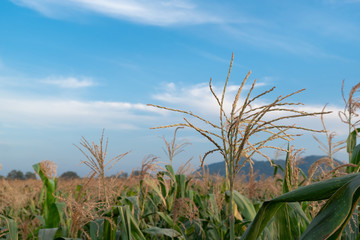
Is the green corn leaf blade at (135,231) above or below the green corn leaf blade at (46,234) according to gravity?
above

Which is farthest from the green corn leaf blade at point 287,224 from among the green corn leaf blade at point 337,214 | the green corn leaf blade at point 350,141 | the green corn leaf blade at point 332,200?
the green corn leaf blade at point 350,141

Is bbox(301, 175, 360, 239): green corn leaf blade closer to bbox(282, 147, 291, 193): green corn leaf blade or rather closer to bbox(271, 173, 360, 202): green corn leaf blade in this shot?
bbox(271, 173, 360, 202): green corn leaf blade

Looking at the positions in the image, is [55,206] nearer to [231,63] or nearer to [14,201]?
[14,201]

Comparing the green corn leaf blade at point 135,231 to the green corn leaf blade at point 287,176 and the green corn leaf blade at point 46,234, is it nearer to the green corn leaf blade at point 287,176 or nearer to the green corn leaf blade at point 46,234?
the green corn leaf blade at point 46,234

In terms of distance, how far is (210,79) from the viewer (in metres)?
1.91

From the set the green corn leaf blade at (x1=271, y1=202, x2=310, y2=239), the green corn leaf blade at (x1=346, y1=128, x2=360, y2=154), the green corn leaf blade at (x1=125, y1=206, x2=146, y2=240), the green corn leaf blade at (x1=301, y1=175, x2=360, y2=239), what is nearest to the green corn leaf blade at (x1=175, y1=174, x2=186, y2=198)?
the green corn leaf blade at (x1=125, y1=206, x2=146, y2=240)

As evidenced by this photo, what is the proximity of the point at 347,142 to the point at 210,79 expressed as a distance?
2.99m

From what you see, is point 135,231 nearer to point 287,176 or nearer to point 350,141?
point 287,176

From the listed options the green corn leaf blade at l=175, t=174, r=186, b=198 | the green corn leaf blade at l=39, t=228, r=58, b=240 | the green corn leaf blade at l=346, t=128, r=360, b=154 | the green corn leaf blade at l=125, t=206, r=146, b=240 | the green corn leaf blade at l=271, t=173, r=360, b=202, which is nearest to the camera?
the green corn leaf blade at l=271, t=173, r=360, b=202

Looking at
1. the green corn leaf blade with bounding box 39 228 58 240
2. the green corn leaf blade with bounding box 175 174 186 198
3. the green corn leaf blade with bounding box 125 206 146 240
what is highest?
the green corn leaf blade with bounding box 175 174 186 198

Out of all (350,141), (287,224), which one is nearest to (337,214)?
(287,224)

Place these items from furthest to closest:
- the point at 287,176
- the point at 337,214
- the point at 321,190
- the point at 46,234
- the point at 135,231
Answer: the point at 46,234
the point at 135,231
the point at 287,176
the point at 321,190
the point at 337,214

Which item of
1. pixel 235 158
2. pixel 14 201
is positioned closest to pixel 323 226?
pixel 235 158

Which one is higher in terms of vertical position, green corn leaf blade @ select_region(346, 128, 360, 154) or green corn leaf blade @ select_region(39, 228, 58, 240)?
green corn leaf blade @ select_region(346, 128, 360, 154)
